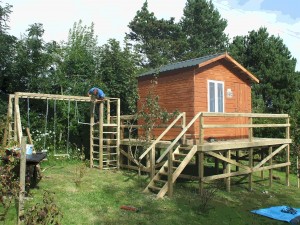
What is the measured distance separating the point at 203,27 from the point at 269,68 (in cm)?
1384

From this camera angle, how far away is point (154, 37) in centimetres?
4244

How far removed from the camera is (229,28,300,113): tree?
2908cm

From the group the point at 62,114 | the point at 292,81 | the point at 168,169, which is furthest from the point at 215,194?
the point at 292,81

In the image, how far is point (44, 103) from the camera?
A: 15.8 m

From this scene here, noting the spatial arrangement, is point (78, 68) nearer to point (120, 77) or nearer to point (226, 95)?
point (120, 77)

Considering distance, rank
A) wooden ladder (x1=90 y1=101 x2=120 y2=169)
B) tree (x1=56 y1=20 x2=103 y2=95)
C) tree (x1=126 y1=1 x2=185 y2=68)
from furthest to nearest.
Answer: tree (x1=126 y1=1 x2=185 y2=68), tree (x1=56 y1=20 x2=103 y2=95), wooden ladder (x1=90 y1=101 x2=120 y2=169)

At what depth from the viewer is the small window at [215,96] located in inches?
552

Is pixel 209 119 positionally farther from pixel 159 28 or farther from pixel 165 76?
pixel 159 28

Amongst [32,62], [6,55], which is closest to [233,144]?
[32,62]

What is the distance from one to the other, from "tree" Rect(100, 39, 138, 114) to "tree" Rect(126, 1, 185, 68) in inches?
838

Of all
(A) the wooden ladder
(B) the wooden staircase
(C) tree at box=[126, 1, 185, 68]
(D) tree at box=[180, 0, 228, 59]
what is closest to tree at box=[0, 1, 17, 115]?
(A) the wooden ladder

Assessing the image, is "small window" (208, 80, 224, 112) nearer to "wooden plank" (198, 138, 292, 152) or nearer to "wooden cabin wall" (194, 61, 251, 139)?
"wooden cabin wall" (194, 61, 251, 139)

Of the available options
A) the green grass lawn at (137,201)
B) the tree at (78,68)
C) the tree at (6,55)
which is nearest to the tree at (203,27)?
the tree at (78,68)

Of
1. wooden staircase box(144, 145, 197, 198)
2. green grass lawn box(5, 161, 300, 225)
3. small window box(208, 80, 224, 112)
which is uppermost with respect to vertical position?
small window box(208, 80, 224, 112)
